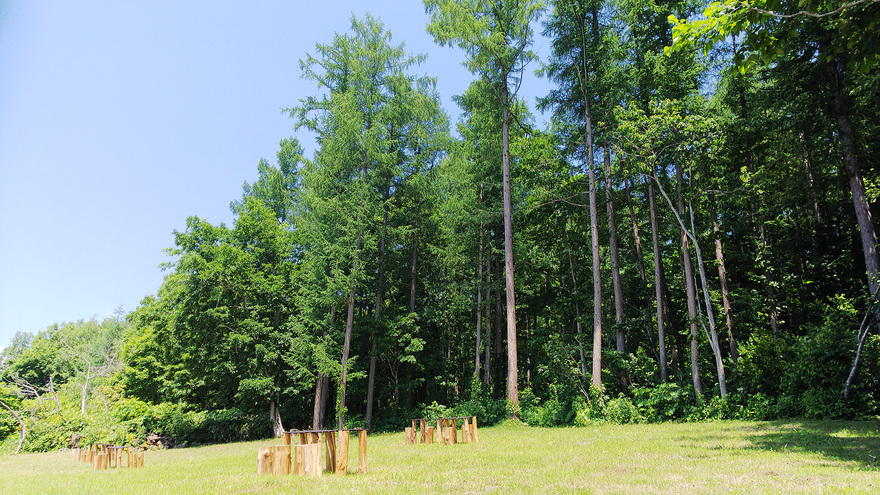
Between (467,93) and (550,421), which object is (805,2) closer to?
(550,421)

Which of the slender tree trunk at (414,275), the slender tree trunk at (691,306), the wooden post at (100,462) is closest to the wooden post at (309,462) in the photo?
the wooden post at (100,462)

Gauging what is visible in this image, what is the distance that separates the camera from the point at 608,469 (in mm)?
6043

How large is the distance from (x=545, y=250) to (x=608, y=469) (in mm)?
15280

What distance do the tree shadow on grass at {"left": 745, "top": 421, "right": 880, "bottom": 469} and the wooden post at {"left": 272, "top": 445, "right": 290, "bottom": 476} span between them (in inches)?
297

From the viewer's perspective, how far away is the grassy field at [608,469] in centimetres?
485

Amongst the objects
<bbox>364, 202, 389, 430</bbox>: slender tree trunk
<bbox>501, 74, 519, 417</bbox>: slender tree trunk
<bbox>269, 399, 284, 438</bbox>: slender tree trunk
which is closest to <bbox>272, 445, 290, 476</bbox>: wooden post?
<bbox>501, 74, 519, 417</bbox>: slender tree trunk

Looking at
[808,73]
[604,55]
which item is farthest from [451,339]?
[808,73]

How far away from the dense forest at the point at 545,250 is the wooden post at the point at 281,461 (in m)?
9.52

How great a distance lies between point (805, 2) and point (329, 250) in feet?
52.8

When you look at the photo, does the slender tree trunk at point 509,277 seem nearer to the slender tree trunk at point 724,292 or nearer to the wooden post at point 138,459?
the slender tree trunk at point 724,292

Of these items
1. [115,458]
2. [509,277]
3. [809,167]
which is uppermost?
[809,167]

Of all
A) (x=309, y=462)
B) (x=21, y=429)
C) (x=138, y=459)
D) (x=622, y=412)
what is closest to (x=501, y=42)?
(x=622, y=412)

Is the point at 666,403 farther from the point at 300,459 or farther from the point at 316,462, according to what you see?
the point at 300,459

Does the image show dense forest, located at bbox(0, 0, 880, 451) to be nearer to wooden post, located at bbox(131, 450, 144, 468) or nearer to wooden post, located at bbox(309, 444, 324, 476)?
wooden post, located at bbox(131, 450, 144, 468)
